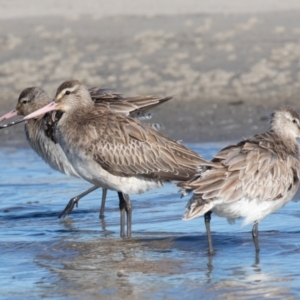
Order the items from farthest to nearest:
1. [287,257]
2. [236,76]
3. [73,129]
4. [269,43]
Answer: [269,43] < [236,76] < [73,129] < [287,257]

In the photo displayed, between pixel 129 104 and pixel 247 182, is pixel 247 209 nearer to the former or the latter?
pixel 247 182

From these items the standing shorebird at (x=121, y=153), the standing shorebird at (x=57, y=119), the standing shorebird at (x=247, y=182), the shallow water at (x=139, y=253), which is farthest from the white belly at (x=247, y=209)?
the standing shorebird at (x=57, y=119)

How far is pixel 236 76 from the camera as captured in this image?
16.9 meters

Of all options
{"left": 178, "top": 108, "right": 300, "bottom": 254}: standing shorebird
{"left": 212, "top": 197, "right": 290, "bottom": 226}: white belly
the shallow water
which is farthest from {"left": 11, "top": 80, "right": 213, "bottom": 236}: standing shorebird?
{"left": 212, "top": 197, "right": 290, "bottom": 226}: white belly

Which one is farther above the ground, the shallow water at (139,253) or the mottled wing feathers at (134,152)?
the mottled wing feathers at (134,152)

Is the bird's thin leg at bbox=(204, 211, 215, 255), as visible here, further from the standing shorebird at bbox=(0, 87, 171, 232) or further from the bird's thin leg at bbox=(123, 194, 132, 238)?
the standing shorebird at bbox=(0, 87, 171, 232)

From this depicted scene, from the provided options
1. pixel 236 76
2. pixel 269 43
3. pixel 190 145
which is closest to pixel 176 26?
pixel 269 43

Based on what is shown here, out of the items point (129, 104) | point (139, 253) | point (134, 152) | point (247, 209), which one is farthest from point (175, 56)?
point (247, 209)

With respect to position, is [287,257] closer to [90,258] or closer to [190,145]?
[90,258]

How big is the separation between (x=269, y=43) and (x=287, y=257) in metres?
11.2

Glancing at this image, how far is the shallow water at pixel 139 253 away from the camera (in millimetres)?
7363

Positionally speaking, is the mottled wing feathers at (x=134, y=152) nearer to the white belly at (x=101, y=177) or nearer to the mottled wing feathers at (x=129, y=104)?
the white belly at (x=101, y=177)

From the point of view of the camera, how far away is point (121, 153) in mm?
9281

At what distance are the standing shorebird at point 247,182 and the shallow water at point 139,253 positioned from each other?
0.36 metres
